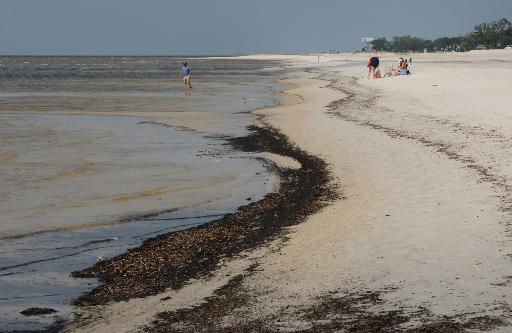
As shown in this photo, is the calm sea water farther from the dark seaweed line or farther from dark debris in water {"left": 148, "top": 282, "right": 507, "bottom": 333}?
dark debris in water {"left": 148, "top": 282, "right": 507, "bottom": 333}

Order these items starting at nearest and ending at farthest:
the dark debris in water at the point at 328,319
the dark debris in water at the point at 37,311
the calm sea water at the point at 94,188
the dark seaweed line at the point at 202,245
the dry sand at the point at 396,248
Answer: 1. the dark debris in water at the point at 328,319
2. the dry sand at the point at 396,248
3. the dark debris in water at the point at 37,311
4. the dark seaweed line at the point at 202,245
5. the calm sea water at the point at 94,188

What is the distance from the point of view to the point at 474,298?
21.3ft

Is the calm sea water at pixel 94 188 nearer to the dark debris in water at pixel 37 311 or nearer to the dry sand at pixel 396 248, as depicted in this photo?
the dark debris in water at pixel 37 311

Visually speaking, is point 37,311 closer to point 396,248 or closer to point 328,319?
point 328,319

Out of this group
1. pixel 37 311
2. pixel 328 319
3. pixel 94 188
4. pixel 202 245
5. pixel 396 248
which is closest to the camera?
pixel 328 319

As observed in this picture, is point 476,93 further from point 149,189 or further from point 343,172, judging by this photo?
point 149,189

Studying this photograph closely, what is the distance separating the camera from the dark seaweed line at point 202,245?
7.87 meters

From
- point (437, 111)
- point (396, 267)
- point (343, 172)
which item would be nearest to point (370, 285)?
point (396, 267)

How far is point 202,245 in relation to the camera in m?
9.53

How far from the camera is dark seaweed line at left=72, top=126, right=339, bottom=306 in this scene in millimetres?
7867

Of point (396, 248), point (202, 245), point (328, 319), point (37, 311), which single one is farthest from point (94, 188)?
point (328, 319)

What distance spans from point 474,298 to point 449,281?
1.95ft

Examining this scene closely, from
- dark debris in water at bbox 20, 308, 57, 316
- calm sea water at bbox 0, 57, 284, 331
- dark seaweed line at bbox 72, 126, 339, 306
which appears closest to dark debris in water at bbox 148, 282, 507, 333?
dark seaweed line at bbox 72, 126, 339, 306

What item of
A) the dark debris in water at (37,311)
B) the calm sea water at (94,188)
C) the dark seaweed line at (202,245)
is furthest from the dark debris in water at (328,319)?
the calm sea water at (94,188)
